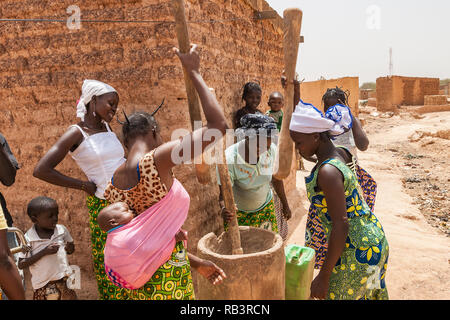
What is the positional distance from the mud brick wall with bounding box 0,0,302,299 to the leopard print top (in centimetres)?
118

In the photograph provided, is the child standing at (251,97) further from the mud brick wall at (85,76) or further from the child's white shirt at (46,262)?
the child's white shirt at (46,262)

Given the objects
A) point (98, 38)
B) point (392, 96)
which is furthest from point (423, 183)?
point (392, 96)

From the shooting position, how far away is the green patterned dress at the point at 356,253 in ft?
6.72

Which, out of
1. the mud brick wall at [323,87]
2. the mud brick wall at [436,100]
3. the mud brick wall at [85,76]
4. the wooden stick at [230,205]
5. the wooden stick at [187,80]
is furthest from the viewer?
the mud brick wall at [436,100]

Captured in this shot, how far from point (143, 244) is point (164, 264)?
0.19 metres

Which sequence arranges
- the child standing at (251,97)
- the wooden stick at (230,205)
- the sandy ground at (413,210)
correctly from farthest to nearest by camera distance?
1. the sandy ground at (413,210)
2. the child standing at (251,97)
3. the wooden stick at (230,205)

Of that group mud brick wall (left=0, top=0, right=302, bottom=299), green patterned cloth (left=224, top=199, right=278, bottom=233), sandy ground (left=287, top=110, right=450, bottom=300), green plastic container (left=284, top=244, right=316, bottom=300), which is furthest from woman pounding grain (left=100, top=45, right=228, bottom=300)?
sandy ground (left=287, top=110, right=450, bottom=300)

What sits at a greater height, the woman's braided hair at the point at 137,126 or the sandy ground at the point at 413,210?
the woman's braided hair at the point at 137,126

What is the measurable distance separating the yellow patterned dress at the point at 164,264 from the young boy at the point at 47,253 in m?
1.05

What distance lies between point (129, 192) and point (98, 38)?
176 cm

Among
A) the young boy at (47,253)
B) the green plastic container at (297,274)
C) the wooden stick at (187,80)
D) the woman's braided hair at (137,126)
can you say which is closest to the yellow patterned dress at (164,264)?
the woman's braided hair at (137,126)

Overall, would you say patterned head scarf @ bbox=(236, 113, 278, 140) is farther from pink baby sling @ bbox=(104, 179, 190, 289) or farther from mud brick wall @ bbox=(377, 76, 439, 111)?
mud brick wall @ bbox=(377, 76, 439, 111)

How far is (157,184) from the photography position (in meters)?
1.69
